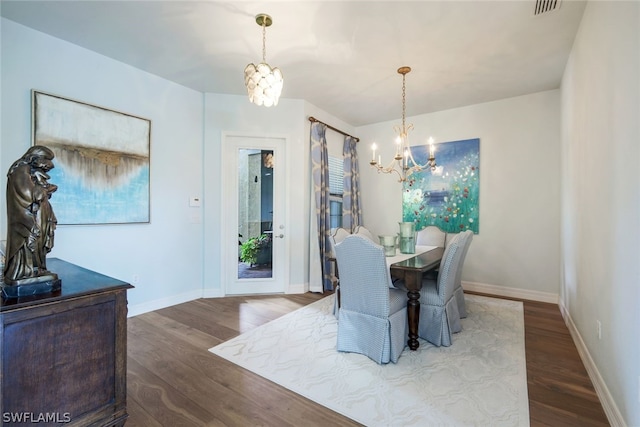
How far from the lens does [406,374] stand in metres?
2.12

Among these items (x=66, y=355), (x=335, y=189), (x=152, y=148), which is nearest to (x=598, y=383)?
(x=66, y=355)

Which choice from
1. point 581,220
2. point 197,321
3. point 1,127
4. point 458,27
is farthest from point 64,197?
point 581,220

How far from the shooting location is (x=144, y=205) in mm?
3328

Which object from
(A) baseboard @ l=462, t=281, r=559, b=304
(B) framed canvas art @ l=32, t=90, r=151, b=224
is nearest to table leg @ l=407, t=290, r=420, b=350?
(A) baseboard @ l=462, t=281, r=559, b=304

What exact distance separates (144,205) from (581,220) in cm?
437

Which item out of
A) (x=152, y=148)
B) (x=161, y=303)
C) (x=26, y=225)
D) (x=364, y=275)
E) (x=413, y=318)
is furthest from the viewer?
(x=161, y=303)

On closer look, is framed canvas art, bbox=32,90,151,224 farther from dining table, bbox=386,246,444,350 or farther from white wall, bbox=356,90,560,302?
white wall, bbox=356,90,560,302

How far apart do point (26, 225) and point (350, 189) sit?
4.27 metres

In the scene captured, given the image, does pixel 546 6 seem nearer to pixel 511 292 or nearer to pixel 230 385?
pixel 511 292

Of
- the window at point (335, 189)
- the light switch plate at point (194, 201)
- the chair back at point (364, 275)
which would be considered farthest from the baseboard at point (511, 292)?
the light switch plate at point (194, 201)

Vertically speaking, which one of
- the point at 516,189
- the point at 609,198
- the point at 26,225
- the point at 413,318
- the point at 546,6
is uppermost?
the point at 546,6

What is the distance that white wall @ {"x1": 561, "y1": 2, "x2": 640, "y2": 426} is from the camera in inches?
56.3

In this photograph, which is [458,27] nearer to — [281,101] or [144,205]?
[281,101]

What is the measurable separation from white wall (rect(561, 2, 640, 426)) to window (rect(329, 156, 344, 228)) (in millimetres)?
3152
